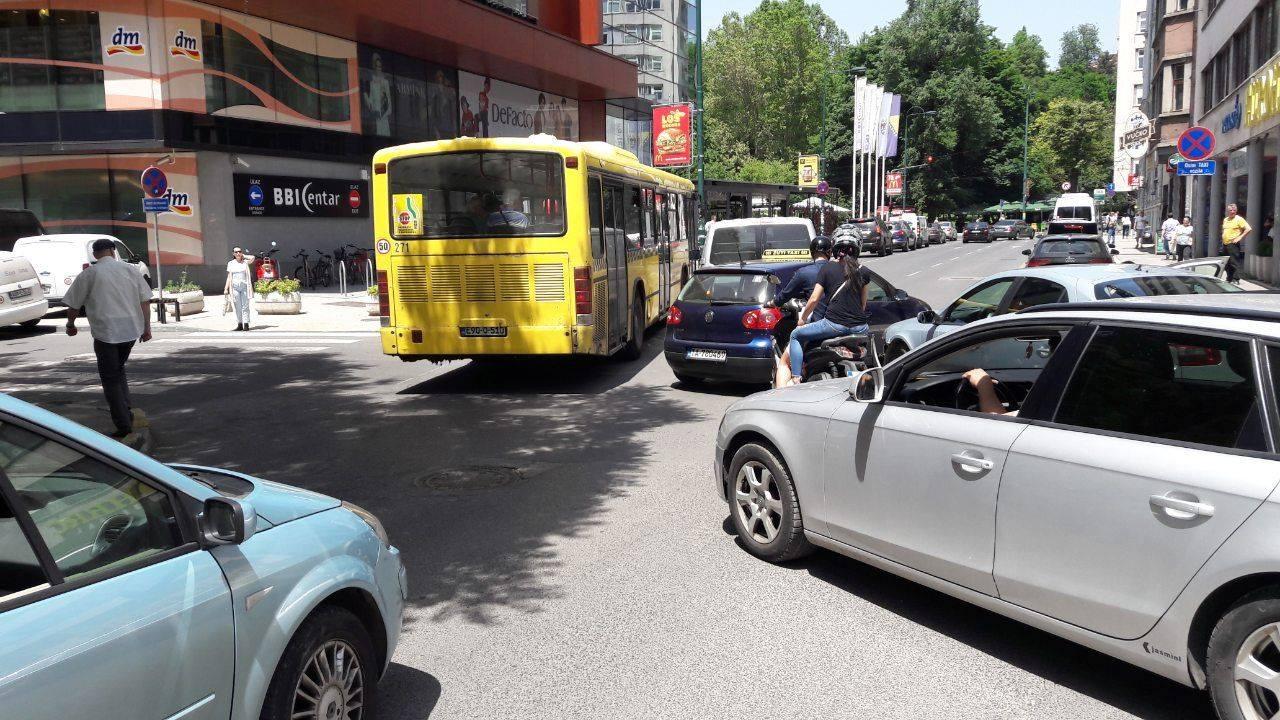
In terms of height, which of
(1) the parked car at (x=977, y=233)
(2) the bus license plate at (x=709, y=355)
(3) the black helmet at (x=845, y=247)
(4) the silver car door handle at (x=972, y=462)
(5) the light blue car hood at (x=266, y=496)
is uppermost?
(1) the parked car at (x=977, y=233)

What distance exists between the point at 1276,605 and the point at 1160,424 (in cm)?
77

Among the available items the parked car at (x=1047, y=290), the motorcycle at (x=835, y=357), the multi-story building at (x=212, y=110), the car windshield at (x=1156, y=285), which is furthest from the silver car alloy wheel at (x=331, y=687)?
the multi-story building at (x=212, y=110)

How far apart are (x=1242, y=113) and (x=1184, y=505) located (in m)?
27.6

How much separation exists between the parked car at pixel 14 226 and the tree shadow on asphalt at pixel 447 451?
1005cm

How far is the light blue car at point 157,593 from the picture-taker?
8.14ft

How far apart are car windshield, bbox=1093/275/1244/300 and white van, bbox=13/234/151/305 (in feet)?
61.2

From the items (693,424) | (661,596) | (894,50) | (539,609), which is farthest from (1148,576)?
(894,50)

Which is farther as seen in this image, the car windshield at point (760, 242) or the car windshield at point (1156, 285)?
the car windshield at point (760, 242)

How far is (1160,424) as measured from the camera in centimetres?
380

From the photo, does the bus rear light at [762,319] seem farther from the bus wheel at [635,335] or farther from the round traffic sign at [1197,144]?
the round traffic sign at [1197,144]

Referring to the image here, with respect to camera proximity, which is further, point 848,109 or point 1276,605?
point 848,109

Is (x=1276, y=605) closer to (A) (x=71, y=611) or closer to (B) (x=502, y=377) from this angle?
(A) (x=71, y=611)

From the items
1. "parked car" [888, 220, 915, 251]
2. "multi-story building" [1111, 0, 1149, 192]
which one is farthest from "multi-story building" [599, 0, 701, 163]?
"multi-story building" [1111, 0, 1149, 192]

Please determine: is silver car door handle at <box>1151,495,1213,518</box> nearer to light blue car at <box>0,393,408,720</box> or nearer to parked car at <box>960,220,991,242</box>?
light blue car at <box>0,393,408,720</box>
